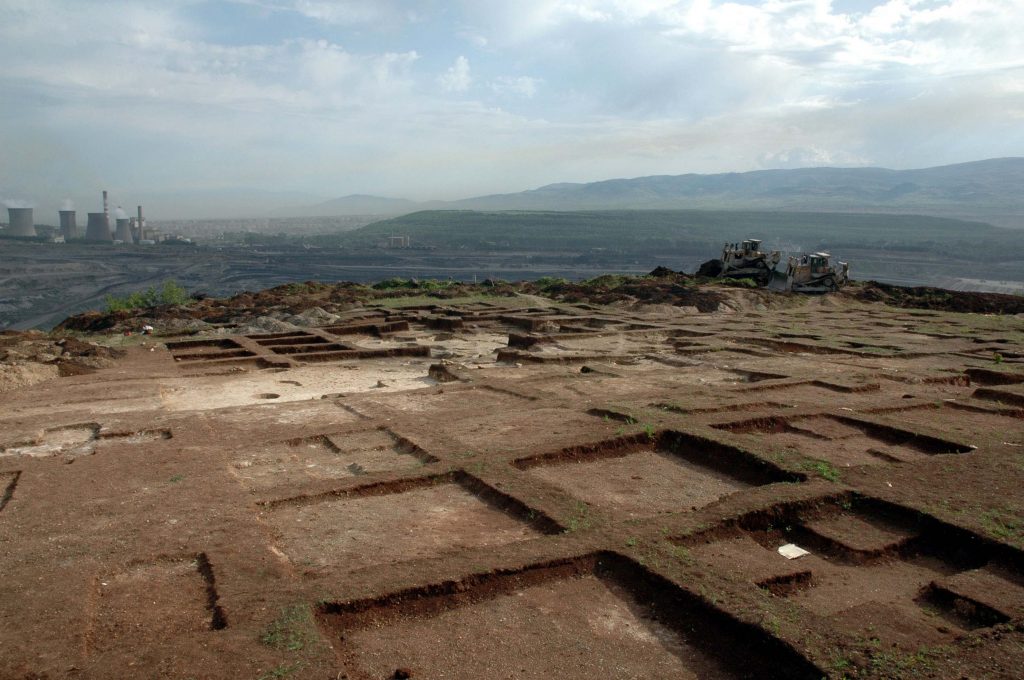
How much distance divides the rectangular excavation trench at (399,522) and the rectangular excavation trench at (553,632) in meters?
0.56

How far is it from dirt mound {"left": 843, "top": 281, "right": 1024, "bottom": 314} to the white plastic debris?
23.5 meters

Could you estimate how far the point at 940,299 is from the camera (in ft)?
82.8

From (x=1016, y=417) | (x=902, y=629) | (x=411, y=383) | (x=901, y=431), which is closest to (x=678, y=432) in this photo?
(x=901, y=431)

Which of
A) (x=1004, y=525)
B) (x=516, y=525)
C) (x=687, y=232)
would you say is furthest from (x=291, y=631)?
(x=687, y=232)

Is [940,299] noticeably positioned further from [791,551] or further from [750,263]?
[791,551]

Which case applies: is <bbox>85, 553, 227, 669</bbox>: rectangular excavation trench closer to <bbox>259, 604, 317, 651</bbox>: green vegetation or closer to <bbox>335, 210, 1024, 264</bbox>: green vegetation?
<bbox>259, 604, 317, 651</bbox>: green vegetation

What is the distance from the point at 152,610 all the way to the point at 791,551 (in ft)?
12.5

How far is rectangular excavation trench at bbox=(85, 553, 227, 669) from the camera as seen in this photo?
3.41 m

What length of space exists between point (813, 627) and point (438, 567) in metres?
1.98

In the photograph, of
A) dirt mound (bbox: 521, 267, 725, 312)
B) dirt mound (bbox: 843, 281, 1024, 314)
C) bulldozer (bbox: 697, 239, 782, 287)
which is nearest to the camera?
dirt mound (bbox: 521, 267, 725, 312)

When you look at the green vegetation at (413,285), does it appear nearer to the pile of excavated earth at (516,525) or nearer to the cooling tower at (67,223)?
the pile of excavated earth at (516,525)

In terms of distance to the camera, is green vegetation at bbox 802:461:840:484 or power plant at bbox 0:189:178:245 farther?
power plant at bbox 0:189:178:245

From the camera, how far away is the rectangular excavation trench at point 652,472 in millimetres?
5594

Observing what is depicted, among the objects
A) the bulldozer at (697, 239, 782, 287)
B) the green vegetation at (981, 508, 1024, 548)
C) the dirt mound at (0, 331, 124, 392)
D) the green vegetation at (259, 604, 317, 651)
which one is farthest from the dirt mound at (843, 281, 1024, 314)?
the green vegetation at (259, 604, 317, 651)
